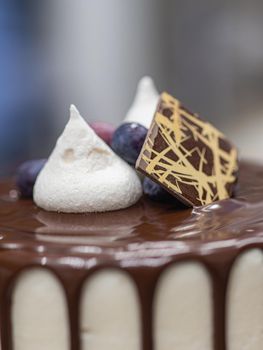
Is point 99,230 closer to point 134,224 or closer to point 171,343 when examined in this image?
point 134,224

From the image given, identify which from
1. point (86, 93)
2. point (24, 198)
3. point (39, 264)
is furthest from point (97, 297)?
point (86, 93)

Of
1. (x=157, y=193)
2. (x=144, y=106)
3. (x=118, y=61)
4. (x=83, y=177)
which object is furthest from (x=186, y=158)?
(x=118, y=61)

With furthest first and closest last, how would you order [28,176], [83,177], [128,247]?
[28,176]
[83,177]
[128,247]

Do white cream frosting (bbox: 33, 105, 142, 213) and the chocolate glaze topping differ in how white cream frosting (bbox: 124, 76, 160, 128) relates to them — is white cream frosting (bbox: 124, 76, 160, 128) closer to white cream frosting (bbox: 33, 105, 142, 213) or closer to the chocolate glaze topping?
white cream frosting (bbox: 33, 105, 142, 213)

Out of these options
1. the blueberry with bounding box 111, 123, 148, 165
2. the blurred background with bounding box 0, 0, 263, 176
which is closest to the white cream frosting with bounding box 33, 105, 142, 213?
the blueberry with bounding box 111, 123, 148, 165

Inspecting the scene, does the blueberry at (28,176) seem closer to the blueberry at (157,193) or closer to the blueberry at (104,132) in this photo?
the blueberry at (104,132)

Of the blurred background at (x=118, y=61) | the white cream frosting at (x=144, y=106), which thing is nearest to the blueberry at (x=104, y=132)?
the white cream frosting at (x=144, y=106)

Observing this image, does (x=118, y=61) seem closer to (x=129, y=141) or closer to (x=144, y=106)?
(x=144, y=106)
